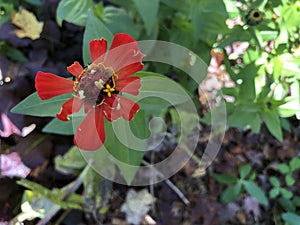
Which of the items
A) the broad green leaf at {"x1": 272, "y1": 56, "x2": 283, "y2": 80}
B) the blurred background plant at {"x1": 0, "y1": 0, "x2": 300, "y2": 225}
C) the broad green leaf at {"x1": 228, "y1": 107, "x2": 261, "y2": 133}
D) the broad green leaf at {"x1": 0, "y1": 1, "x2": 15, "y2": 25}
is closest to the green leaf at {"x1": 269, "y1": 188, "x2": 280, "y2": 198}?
the blurred background plant at {"x1": 0, "y1": 0, "x2": 300, "y2": 225}

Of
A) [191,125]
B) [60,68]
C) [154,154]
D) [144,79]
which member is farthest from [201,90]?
[144,79]

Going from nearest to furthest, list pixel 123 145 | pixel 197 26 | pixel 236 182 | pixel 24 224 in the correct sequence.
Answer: pixel 123 145 → pixel 197 26 → pixel 24 224 → pixel 236 182

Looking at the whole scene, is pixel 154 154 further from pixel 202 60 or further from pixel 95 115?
pixel 95 115

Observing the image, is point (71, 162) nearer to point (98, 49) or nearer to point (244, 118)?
point (244, 118)

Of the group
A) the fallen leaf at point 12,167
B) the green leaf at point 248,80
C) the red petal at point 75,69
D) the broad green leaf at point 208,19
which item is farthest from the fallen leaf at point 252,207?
the red petal at point 75,69

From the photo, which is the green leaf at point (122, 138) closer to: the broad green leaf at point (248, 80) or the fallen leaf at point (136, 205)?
the broad green leaf at point (248, 80)
